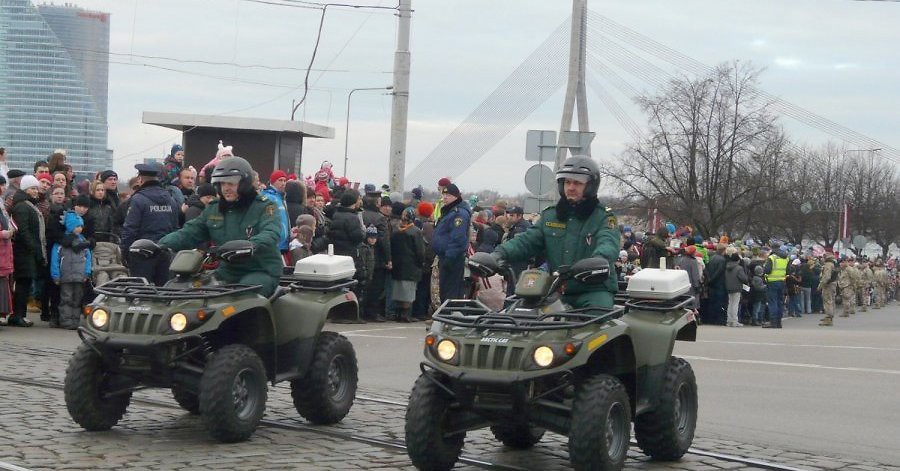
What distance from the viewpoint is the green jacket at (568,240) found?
8.41 meters

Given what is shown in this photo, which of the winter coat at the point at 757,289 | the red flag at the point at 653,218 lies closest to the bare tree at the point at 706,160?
the red flag at the point at 653,218

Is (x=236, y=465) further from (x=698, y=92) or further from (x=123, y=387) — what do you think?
(x=698, y=92)

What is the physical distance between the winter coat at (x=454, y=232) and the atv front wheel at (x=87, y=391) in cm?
856

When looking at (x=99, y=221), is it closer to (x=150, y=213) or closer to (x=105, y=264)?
(x=105, y=264)

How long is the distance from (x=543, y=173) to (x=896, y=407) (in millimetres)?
11416

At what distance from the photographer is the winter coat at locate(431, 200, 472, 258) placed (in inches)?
674

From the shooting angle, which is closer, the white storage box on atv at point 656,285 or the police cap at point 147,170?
the white storage box on atv at point 656,285

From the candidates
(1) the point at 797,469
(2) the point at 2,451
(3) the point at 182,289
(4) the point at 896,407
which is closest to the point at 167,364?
(3) the point at 182,289

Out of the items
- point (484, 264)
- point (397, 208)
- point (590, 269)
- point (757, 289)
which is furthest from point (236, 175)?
point (757, 289)

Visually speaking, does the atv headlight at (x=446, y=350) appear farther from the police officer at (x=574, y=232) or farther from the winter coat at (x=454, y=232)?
the winter coat at (x=454, y=232)

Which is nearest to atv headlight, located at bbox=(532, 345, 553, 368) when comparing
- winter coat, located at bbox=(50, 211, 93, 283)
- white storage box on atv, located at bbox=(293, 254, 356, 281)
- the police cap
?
white storage box on atv, located at bbox=(293, 254, 356, 281)

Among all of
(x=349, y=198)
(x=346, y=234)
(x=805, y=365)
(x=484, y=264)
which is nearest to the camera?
(x=484, y=264)

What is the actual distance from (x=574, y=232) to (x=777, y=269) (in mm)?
24873

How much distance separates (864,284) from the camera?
48.0 m
